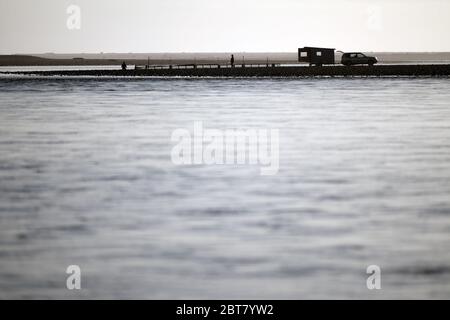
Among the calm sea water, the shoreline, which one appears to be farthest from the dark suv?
the calm sea water

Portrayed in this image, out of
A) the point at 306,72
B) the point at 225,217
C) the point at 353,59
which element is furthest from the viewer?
the point at 353,59

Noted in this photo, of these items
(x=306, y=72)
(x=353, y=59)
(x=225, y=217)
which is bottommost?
(x=225, y=217)

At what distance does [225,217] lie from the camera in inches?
746

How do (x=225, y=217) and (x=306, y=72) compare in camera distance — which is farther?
(x=306, y=72)

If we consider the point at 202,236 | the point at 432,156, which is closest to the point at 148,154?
the point at 432,156

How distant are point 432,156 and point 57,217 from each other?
14.4 m

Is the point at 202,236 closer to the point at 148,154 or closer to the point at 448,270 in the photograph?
the point at 448,270

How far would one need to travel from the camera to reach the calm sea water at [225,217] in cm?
1384

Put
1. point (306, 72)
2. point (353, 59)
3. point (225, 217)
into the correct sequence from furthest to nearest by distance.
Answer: point (353, 59), point (306, 72), point (225, 217)

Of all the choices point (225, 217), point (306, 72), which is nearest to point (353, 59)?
point (306, 72)

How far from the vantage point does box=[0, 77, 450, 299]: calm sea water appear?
45.4 ft

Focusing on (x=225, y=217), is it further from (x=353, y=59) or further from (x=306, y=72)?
(x=353, y=59)

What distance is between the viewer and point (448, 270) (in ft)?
47.5

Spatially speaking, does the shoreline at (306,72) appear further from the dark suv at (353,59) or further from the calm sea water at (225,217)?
the calm sea water at (225,217)
